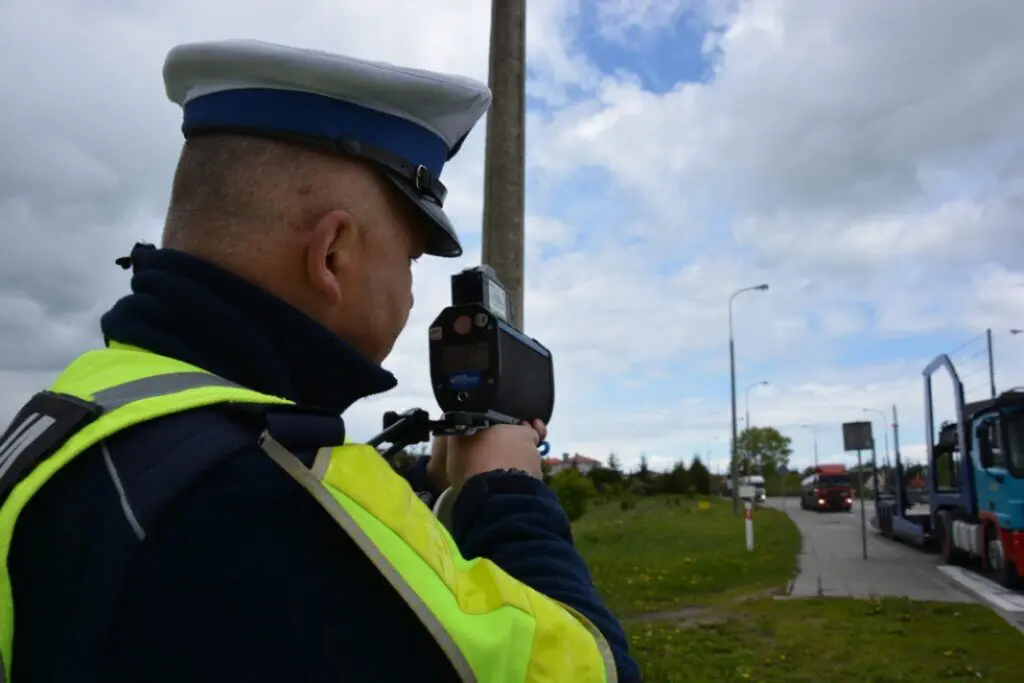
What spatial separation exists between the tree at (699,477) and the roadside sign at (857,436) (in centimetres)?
3208

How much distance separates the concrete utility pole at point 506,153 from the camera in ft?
13.6

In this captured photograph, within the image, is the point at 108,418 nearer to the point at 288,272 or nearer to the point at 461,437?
the point at 288,272

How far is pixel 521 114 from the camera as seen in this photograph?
4.43 meters

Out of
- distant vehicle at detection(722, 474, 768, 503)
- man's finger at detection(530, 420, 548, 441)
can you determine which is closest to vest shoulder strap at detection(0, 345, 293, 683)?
man's finger at detection(530, 420, 548, 441)

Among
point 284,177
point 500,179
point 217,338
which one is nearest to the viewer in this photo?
point 217,338

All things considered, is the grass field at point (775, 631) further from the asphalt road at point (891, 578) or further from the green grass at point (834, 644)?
the asphalt road at point (891, 578)

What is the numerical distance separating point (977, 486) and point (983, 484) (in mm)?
426

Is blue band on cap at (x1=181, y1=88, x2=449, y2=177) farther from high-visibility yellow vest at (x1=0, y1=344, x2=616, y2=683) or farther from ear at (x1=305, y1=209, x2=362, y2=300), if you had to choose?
high-visibility yellow vest at (x1=0, y1=344, x2=616, y2=683)

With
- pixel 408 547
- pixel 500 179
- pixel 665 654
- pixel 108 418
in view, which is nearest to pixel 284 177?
pixel 108 418

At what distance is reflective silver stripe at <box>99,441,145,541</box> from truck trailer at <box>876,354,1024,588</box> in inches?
517

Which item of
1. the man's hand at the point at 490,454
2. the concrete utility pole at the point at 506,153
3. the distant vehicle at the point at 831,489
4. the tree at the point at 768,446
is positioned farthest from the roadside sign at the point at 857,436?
the tree at the point at 768,446

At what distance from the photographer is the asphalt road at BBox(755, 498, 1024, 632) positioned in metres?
11.3

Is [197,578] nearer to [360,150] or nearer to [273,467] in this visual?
[273,467]

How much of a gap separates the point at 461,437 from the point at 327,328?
431 mm
